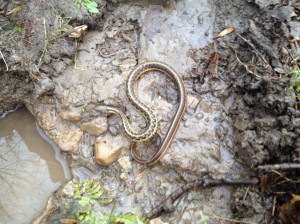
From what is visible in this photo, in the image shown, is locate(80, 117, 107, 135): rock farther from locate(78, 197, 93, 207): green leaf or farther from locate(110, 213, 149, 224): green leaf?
locate(110, 213, 149, 224): green leaf

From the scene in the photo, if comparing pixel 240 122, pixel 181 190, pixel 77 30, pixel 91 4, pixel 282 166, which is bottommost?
pixel 181 190

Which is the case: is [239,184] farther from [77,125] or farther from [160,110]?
A: [77,125]

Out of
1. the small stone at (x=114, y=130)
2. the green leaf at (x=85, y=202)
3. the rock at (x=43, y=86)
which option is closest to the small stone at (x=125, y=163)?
the small stone at (x=114, y=130)

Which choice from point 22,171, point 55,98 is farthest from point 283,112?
point 22,171

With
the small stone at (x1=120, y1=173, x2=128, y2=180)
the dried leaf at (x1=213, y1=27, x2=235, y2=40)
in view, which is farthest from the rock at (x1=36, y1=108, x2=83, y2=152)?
the dried leaf at (x1=213, y1=27, x2=235, y2=40)

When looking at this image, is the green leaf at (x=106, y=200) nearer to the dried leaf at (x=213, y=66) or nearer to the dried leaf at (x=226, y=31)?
the dried leaf at (x=213, y=66)

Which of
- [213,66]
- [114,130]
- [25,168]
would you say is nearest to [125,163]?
[114,130]

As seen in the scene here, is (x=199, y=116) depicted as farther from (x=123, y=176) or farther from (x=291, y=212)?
(x=291, y=212)
